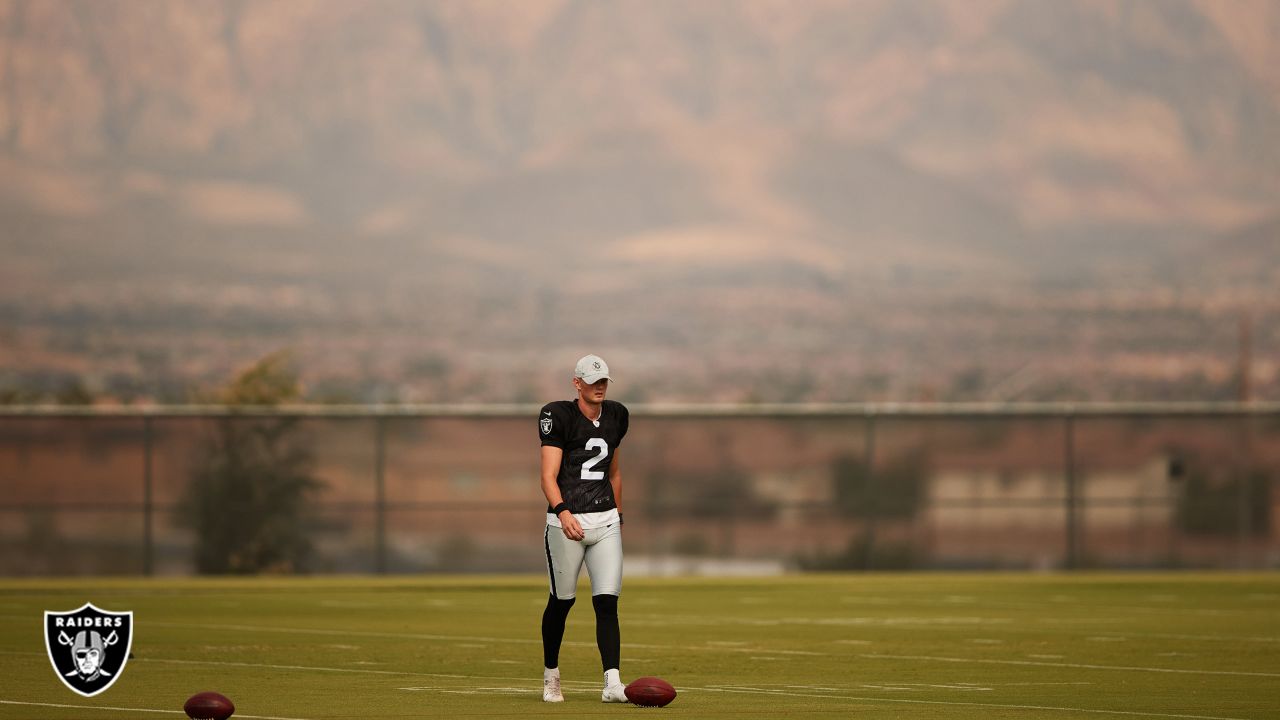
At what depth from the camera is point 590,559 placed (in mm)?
15609

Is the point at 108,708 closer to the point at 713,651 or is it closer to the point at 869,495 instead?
the point at 713,651

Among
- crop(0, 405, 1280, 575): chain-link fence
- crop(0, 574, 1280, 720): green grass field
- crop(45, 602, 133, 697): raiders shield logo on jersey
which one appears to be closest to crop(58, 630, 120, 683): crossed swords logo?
crop(45, 602, 133, 697): raiders shield logo on jersey

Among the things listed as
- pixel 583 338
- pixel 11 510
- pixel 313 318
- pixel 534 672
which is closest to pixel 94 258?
pixel 313 318

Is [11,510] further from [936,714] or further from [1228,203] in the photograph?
[1228,203]

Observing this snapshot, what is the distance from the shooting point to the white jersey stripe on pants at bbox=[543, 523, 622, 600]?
50.9 feet

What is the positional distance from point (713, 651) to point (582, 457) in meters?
5.54

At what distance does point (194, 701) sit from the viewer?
1340 cm

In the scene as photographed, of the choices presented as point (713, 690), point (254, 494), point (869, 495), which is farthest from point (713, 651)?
point (254, 494)

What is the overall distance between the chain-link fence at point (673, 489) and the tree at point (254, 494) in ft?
0.12

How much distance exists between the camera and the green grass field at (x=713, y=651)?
15.5 meters

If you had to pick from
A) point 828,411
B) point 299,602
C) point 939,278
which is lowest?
point 299,602

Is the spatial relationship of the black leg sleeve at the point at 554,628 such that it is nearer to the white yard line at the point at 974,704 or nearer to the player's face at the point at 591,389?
the player's face at the point at 591,389

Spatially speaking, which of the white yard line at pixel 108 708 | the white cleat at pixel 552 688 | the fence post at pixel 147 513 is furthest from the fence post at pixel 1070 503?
the white yard line at pixel 108 708

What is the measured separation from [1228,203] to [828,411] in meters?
154
